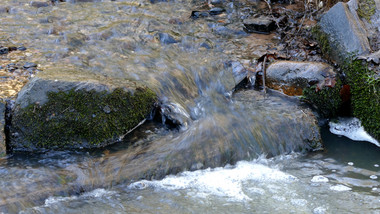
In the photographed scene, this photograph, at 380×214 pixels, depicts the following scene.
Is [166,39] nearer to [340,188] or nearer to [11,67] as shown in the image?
[11,67]

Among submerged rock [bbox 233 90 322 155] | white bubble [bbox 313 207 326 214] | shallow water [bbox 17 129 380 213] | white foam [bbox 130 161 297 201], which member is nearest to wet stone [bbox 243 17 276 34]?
submerged rock [bbox 233 90 322 155]

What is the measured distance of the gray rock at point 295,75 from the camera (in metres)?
5.60

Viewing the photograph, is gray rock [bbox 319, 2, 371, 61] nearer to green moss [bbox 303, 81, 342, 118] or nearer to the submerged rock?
green moss [bbox 303, 81, 342, 118]

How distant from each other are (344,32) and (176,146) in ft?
10.4

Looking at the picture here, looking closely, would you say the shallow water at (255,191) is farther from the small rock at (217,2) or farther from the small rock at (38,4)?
the small rock at (38,4)

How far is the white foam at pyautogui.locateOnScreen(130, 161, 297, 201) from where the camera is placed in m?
3.98

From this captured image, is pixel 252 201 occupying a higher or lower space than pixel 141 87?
lower

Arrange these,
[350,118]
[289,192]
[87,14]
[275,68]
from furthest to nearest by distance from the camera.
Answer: [87,14] < [275,68] < [350,118] < [289,192]

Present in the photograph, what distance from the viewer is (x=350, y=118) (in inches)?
218

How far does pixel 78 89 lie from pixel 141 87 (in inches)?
33.5

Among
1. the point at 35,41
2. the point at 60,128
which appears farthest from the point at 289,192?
the point at 35,41

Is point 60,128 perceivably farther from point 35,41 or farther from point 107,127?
point 35,41

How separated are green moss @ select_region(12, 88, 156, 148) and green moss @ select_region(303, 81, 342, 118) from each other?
2.64 m

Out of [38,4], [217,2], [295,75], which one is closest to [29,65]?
[38,4]
